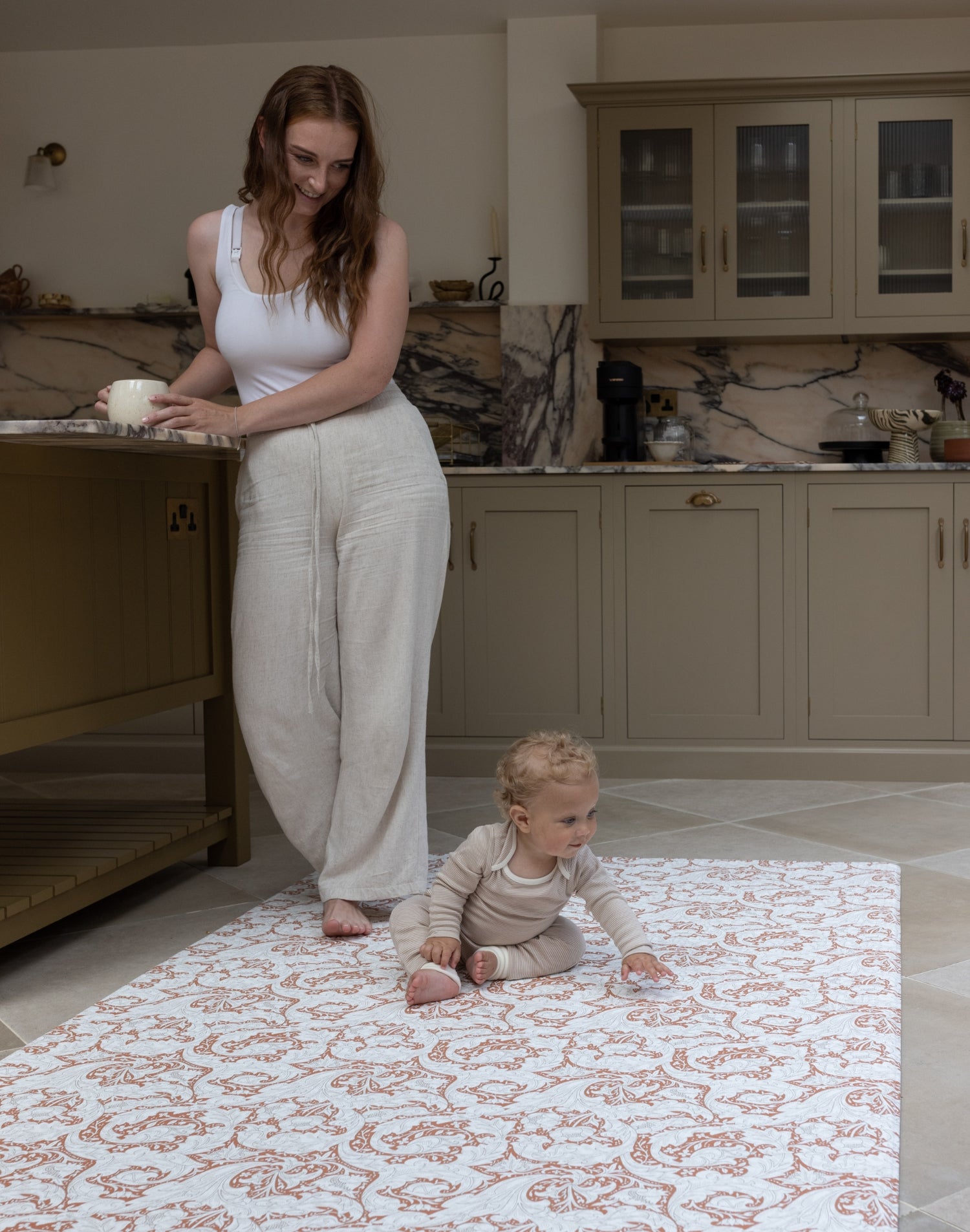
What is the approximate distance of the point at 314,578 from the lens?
2.16m

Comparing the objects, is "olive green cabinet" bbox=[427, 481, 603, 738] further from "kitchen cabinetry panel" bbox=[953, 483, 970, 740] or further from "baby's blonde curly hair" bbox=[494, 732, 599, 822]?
"baby's blonde curly hair" bbox=[494, 732, 599, 822]

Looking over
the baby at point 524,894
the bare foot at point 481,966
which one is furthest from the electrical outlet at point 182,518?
the bare foot at point 481,966

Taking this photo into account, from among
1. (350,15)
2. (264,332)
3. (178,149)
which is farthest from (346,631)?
(178,149)

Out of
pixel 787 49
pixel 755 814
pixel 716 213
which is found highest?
pixel 787 49

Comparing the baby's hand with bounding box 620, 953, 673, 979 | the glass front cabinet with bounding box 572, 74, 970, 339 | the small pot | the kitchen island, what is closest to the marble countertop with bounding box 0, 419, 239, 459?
the kitchen island

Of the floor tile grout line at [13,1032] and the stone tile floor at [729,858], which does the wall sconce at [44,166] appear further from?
the floor tile grout line at [13,1032]

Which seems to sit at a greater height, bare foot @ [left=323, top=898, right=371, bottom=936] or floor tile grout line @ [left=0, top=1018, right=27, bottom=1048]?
bare foot @ [left=323, top=898, right=371, bottom=936]

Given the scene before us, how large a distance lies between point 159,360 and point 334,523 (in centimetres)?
256

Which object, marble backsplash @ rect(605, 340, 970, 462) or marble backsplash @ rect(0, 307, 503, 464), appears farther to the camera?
marble backsplash @ rect(0, 307, 503, 464)

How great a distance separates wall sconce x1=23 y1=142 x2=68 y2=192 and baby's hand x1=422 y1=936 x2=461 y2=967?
352 centimetres

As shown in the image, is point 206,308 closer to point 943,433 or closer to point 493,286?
point 493,286

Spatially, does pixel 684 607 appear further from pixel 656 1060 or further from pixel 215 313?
pixel 656 1060

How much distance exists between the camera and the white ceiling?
13.1 ft

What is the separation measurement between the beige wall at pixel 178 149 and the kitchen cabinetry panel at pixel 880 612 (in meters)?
1.59
